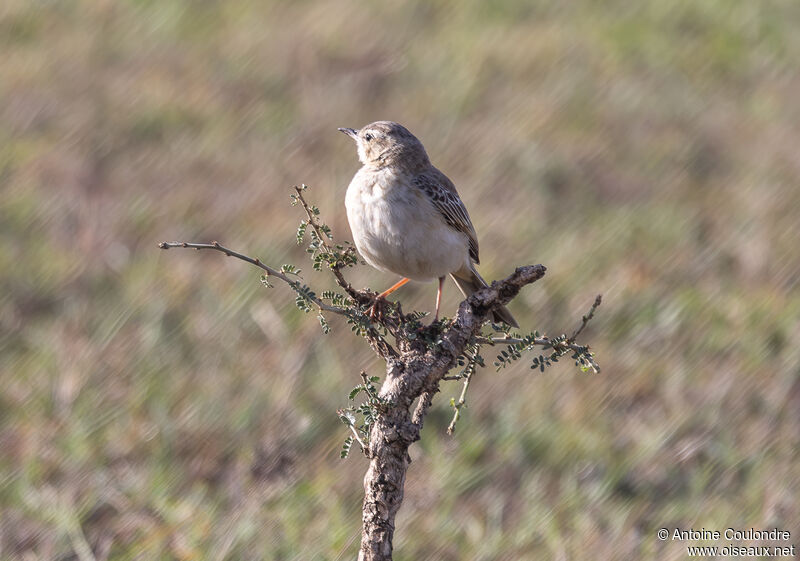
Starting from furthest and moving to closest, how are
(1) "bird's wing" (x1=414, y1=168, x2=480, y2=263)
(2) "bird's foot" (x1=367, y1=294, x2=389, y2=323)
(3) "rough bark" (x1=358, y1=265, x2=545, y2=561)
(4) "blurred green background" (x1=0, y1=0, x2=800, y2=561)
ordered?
(4) "blurred green background" (x1=0, y1=0, x2=800, y2=561) → (1) "bird's wing" (x1=414, y1=168, x2=480, y2=263) → (2) "bird's foot" (x1=367, y1=294, x2=389, y2=323) → (3) "rough bark" (x1=358, y1=265, x2=545, y2=561)

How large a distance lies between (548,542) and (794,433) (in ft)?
6.19

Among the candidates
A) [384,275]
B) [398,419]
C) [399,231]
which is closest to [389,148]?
[399,231]

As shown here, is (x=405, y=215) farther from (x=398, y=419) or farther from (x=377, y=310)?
(x=398, y=419)

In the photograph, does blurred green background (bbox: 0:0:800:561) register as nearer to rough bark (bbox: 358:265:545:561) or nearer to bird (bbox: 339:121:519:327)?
bird (bbox: 339:121:519:327)

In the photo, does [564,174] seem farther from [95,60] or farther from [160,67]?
[95,60]

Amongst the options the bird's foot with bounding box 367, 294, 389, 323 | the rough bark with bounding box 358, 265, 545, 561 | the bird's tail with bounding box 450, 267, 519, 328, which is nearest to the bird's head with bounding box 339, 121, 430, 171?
the bird's tail with bounding box 450, 267, 519, 328

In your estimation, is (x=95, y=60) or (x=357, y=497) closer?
(x=357, y=497)

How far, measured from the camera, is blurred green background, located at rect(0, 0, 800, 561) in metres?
6.62

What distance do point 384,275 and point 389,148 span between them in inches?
106

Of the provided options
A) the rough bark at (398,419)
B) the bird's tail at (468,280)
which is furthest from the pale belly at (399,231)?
the rough bark at (398,419)

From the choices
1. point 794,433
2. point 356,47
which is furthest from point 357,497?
point 356,47

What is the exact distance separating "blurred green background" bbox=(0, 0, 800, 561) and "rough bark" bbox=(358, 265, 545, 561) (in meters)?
1.97

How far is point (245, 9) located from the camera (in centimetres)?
1331

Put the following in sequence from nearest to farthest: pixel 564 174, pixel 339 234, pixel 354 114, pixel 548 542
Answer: pixel 548 542 < pixel 339 234 < pixel 564 174 < pixel 354 114
